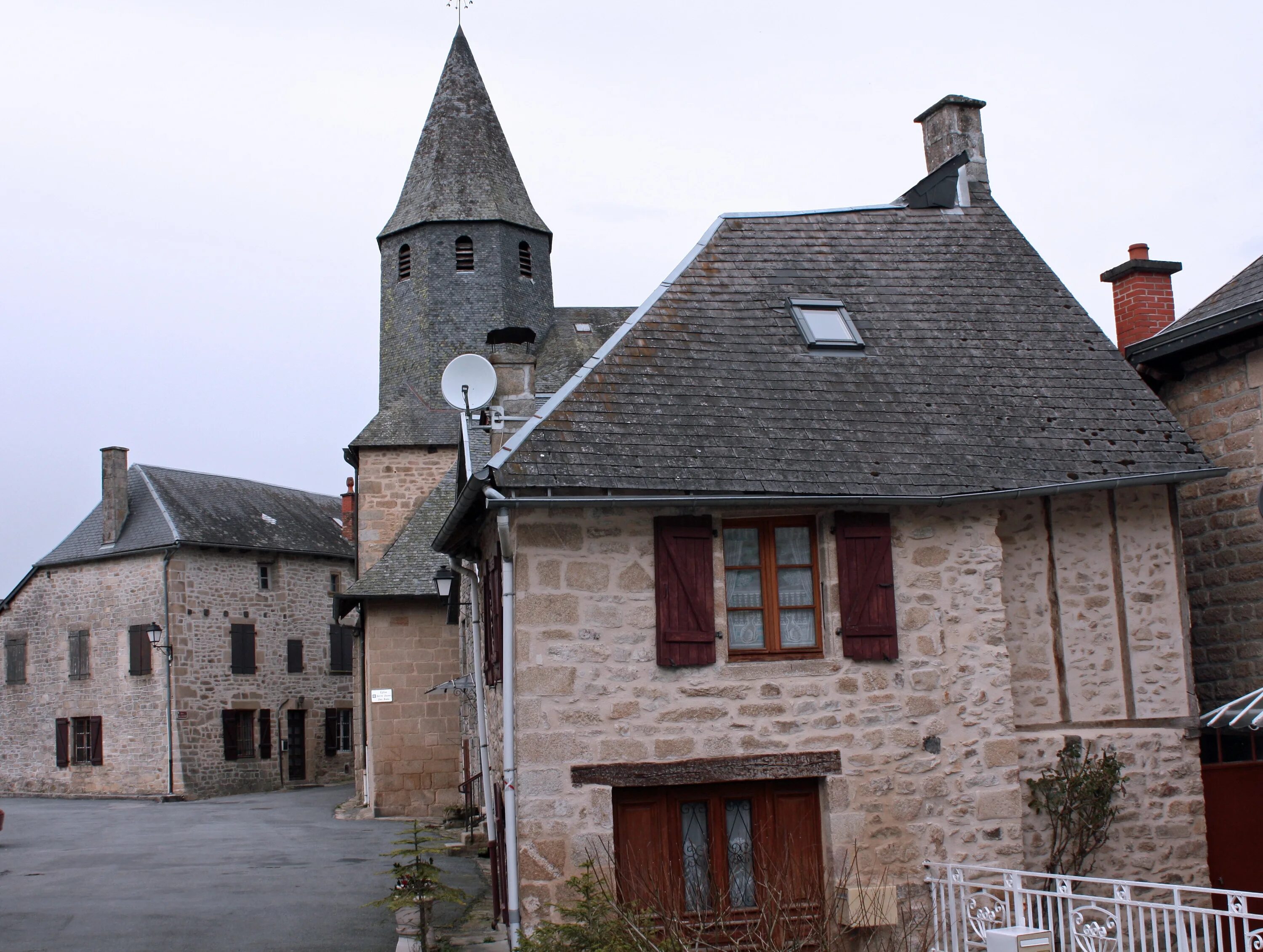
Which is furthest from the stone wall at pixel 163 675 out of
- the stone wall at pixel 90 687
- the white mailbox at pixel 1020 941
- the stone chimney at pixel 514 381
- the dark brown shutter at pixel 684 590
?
the white mailbox at pixel 1020 941

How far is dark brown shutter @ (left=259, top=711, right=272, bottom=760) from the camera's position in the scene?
1133 inches

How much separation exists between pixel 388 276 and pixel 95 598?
10075mm

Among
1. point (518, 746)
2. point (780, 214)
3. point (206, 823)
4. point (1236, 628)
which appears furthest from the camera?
point (206, 823)

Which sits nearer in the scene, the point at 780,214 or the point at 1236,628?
the point at 1236,628

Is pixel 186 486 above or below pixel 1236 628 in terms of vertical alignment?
above

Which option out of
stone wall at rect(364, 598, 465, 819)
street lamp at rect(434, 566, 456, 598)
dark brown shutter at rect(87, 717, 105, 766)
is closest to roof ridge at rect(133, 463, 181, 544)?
dark brown shutter at rect(87, 717, 105, 766)

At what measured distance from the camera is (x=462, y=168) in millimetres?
25469

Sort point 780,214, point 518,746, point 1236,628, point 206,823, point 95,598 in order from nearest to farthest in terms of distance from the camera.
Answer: point 518,746 < point 1236,628 < point 780,214 < point 206,823 < point 95,598

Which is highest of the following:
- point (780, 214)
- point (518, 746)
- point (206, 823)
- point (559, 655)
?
point (780, 214)

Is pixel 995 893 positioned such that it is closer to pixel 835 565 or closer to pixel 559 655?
pixel 835 565

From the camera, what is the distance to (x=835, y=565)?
26.6ft

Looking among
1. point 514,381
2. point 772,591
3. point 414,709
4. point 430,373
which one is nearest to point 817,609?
point 772,591

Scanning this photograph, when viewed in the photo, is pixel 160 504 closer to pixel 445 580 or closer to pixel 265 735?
pixel 265 735

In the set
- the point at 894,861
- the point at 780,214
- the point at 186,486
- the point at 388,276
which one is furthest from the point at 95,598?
the point at 894,861
